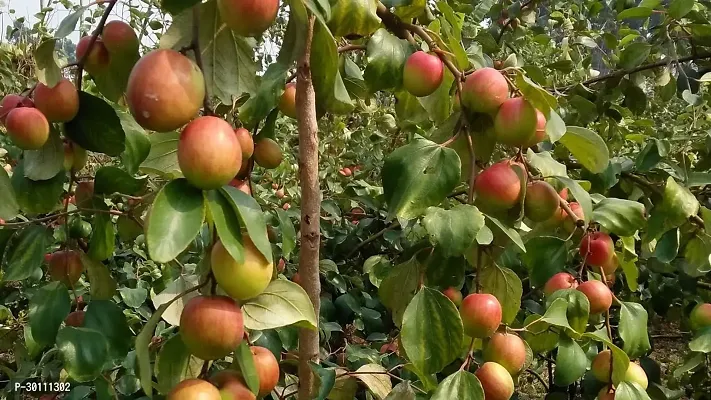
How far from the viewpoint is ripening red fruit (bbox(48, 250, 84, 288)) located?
2.59 ft

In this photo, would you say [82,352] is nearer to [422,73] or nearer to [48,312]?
[48,312]

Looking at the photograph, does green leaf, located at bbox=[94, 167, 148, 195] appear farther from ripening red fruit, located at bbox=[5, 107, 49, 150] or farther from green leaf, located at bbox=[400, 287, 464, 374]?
green leaf, located at bbox=[400, 287, 464, 374]

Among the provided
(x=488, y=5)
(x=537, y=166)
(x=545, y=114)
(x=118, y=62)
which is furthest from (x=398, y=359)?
(x=488, y=5)

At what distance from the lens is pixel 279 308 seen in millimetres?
562

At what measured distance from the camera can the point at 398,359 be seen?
1.22 m

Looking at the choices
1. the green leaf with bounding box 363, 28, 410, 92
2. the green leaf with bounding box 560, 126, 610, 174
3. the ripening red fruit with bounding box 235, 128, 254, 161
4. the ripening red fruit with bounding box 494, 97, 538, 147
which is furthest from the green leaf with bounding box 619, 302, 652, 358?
the ripening red fruit with bounding box 235, 128, 254, 161

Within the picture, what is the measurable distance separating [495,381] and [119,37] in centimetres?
51

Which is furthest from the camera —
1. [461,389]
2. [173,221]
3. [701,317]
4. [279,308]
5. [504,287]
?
[701,317]

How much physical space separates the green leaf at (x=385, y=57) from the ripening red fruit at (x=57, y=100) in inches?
12.4

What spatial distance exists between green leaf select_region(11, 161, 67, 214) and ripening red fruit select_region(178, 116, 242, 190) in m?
0.32

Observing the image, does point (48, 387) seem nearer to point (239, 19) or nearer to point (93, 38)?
point (93, 38)

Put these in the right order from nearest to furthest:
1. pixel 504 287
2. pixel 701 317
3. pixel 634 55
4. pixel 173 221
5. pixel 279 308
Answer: pixel 173 221
pixel 279 308
pixel 504 287
pixel 701 317
pixel 634 55

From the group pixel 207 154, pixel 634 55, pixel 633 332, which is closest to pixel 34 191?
pixel 207 154

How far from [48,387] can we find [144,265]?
16.0 inches
